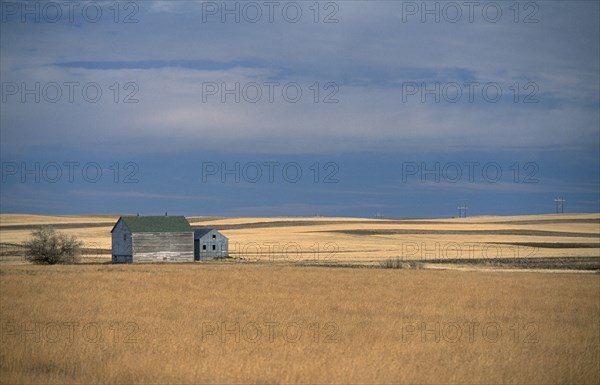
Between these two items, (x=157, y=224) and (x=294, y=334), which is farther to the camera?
(x=157, y=224)

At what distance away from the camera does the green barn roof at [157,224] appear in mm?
71875

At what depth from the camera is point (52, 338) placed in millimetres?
16797

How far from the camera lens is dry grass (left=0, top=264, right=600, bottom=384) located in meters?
13.4

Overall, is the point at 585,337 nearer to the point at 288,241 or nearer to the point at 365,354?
the point at 365,354

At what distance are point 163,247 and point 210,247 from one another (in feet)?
20.6

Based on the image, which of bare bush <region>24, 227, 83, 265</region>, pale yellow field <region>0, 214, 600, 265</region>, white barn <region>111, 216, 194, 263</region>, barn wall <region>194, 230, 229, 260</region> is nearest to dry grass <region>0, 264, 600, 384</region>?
bare bush <region>24, 227, 83, 265</region>

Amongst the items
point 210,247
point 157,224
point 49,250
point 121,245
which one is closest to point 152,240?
point 157,224

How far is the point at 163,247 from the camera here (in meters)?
72.2

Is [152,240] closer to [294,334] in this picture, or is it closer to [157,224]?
[157,224]

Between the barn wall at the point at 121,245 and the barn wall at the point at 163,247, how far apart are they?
28.2 inches

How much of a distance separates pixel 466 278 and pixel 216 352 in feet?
Answer: 102

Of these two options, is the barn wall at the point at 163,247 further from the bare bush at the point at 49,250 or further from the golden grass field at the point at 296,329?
the golden grass field at the point at 296,329

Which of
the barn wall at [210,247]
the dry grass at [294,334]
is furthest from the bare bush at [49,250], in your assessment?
the dry grass at [294,334]

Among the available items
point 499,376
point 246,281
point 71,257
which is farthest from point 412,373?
point 71,257
